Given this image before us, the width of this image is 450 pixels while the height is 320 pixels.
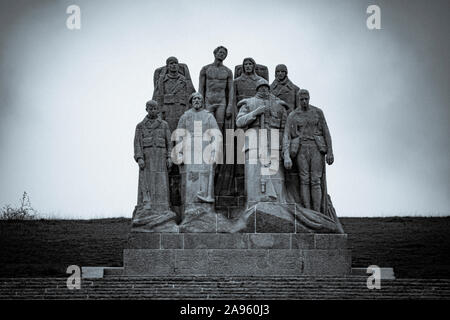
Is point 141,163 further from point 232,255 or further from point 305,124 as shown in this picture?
point 305,124

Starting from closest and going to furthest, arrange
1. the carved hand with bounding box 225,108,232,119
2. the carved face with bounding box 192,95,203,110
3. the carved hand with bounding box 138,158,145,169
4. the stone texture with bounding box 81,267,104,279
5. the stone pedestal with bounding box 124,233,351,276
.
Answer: the stone texture with bounding box 81,267,104,279 < the stone pedestal with bounding box 124,233,351,276 < the carved hand with bounding box 138,158,145,169 < the carved face with bounding box 192,95,203,110 < the carved hand with bounding box 225,108,232,119

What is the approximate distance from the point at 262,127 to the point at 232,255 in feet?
11.1

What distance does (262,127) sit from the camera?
29688 mm

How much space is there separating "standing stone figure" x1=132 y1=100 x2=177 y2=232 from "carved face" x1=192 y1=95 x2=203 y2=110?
90 centimetres

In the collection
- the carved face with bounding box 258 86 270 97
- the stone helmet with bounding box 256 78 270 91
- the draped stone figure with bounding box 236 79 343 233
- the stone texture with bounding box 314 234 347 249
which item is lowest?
the stone texture with bounding box 314 234 347 249

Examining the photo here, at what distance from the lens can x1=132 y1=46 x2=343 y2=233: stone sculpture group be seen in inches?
1144

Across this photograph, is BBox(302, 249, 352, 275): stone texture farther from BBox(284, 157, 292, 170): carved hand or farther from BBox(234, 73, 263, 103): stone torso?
BBox(234, 73, 263, 103): stone torso

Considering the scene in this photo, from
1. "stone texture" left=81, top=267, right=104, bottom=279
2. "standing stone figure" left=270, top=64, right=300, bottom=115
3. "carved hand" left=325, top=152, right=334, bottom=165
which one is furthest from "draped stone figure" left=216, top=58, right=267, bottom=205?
"stone texture" left=81, top=267, right=104, bottom=279

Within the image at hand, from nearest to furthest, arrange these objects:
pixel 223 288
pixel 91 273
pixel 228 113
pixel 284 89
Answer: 1. pixel 223 288
2. pixel 91 273
3. pixel 228 113
4. pixel 284 89

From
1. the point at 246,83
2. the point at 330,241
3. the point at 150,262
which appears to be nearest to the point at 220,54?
the point at 246,83

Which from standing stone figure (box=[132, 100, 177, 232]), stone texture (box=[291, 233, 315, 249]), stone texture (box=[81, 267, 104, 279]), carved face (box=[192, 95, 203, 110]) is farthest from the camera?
carved face (box=[192, 95, 203, 110])

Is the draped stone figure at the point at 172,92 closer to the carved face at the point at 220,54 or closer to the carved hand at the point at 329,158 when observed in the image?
the carved face at the point at 220,54

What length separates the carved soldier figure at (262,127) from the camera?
2930 centimetres

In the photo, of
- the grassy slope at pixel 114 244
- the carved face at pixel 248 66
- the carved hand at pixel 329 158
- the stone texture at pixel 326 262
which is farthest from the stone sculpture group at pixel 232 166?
the grassy slope at pixel 114 244
